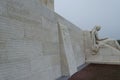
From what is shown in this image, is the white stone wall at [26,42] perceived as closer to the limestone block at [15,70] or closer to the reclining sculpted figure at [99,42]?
the limestone block at [15,70]

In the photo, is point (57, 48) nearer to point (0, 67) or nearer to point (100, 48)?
point (0, 67)

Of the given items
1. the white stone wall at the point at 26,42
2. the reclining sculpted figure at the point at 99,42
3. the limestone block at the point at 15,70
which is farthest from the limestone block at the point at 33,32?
the reclining sculpted figure at the point at 99,42

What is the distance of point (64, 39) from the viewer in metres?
4.96

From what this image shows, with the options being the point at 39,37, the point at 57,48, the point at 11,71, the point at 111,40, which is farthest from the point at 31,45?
the point at 111,40

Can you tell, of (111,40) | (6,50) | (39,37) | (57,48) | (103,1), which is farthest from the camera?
(103,1)

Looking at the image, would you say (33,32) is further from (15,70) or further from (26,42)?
Answer: (15,70)

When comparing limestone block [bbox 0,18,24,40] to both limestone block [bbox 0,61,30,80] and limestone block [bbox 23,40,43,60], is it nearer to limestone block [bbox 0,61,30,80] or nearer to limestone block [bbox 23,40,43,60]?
limestone block [bbox 23,40,43,60]

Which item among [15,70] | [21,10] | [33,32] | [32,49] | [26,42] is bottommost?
[15,70]

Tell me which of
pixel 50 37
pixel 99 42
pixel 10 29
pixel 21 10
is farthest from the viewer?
pixel 99 42

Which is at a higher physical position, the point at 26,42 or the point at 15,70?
the point at 26,42

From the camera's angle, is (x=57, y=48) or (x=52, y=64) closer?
(x=52, y=64)

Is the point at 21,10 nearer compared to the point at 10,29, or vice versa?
the point at 10,29

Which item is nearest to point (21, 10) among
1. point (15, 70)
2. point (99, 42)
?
point (15, 70)

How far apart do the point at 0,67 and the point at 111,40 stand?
8.18 m
